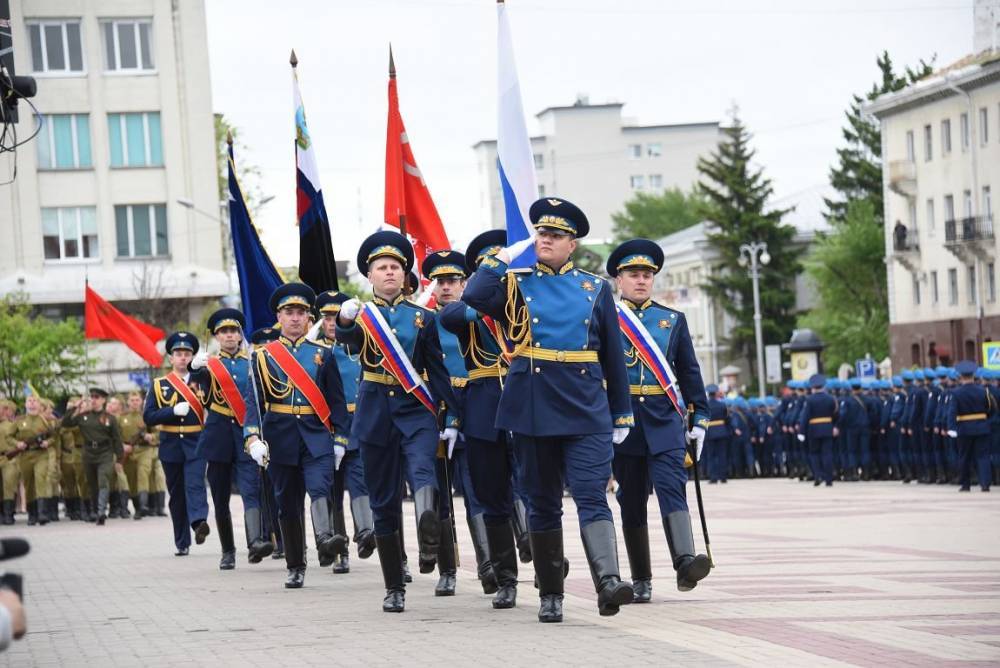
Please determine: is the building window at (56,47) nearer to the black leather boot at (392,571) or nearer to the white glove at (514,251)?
the black leather boot at (392,571)

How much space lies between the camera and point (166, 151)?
59.9 meters

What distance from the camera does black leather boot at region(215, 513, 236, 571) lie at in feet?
54.9

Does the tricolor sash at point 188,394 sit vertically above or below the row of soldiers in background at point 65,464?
above

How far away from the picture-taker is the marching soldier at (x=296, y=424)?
1399cm

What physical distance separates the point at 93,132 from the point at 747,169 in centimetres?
4418

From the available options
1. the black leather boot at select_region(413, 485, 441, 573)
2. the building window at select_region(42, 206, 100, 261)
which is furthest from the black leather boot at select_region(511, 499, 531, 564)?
the building window at select_region(42, 206, 100, 261)

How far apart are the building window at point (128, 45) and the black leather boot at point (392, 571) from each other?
164 ft

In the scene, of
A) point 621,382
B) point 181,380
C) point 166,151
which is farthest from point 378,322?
point 166,151

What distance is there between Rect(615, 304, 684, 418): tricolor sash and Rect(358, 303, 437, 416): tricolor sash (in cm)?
134

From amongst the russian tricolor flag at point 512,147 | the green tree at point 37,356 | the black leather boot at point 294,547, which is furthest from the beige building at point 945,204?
the russian tricolor flag at point 512,147

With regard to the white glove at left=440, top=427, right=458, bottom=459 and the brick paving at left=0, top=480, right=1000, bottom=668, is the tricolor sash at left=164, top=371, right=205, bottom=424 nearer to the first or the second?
the brick paving at left=0, top=480, right=1000, bottom=668

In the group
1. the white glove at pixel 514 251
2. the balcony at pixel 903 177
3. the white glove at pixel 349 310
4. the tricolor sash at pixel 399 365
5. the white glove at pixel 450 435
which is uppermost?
the balcony at pixel 903 177

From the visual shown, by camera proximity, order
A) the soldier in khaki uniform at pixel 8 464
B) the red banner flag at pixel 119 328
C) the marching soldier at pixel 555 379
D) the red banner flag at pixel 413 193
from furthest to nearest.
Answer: the soldier in khaki uniform at pixel 8 464 < the red banner flag at pixel 119 328 < the red banner flag at pixel 413 193 < the marching soldier at pixel 555 379

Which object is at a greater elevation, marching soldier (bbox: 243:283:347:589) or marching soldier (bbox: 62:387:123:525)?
marching soldier (bbox: 243:283:347:589)
